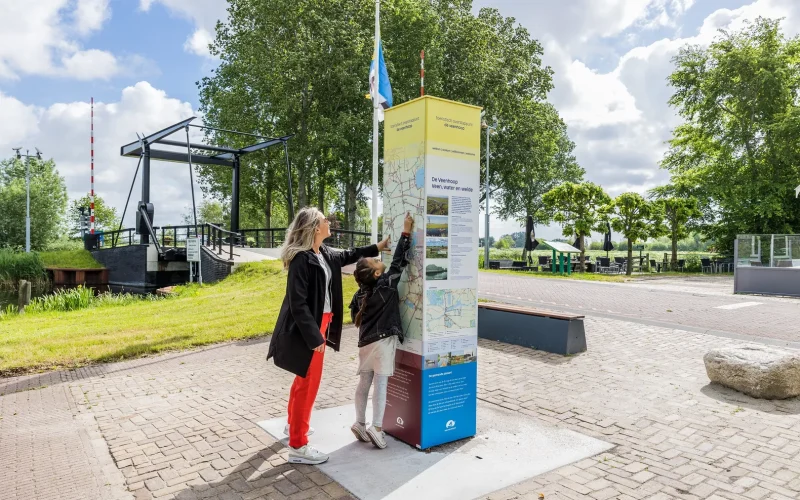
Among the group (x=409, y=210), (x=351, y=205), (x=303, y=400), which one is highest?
(x=351, y=205)

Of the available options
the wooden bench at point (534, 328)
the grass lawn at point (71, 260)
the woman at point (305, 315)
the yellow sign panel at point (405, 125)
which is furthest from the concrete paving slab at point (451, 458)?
the grass lawn at point (71, 260)

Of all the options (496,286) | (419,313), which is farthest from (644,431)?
(496,286)

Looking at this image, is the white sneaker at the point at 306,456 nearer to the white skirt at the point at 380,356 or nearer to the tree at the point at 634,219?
the white skirt at the point at 380,356

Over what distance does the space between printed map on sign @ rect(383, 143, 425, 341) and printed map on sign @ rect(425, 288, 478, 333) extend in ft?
0.28

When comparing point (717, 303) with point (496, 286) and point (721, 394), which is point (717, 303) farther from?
point (721, 394)

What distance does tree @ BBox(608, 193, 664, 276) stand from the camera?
25656 millimetres

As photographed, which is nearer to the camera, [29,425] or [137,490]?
[137,490]

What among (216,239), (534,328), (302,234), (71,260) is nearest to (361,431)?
(302,234)

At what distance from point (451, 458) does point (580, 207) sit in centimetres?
2488

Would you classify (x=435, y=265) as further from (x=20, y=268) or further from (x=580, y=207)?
(x=20, y=268)

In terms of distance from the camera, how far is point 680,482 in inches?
145

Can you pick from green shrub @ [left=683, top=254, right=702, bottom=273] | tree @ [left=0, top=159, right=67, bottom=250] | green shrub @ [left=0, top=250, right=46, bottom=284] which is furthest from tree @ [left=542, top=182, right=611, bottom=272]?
tree @ [left=0, top=159, right=67, bottom=250]

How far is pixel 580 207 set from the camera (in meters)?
27.1

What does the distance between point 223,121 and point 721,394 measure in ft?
94.3
